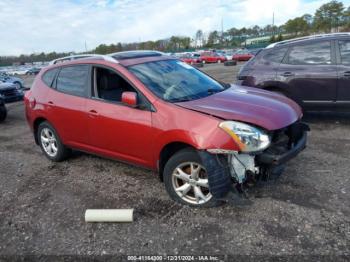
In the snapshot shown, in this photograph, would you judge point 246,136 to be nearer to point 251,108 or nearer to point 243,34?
point 251,108

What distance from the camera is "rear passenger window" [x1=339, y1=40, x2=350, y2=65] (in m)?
6.08

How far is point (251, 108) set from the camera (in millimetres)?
3645

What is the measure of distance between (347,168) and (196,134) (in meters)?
2.45

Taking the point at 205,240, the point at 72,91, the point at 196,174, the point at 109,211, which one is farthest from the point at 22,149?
the point at 205,240

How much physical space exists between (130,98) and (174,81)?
0.73 m

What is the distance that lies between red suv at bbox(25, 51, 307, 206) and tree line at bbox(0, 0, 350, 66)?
6229cm

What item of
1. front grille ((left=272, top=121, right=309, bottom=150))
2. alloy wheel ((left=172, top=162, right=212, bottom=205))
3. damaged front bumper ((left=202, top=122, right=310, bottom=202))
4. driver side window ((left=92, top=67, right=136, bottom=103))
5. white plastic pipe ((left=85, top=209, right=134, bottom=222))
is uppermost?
driver side window ((left=92, top=67, right=136, bottom=103))

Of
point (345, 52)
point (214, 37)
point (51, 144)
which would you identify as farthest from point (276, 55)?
point (214, 37)

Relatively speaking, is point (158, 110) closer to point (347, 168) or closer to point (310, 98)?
point (347, 168)

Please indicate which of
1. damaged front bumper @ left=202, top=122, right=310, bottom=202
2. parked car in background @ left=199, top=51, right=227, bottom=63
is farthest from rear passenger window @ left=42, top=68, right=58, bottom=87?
parked car in background @ left=199, top=51, right=227, bottom=63

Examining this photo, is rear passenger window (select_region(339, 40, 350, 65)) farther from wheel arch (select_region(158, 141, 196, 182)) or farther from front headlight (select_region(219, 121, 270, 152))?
wheel arch (select_region(158, 141, 196, 182))

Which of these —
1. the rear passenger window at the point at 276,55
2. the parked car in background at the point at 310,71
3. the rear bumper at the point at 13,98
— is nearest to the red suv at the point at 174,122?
the parked car in background at the point at 310,71

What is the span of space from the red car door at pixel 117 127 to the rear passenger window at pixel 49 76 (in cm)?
118

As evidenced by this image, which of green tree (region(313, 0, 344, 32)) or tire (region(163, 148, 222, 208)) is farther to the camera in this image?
green tree (region(313, 0, 344, 32))
